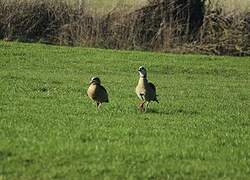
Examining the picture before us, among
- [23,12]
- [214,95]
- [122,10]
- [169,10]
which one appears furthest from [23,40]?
[214,95]

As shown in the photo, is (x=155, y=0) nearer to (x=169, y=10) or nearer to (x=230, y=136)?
(x=169, y=10)

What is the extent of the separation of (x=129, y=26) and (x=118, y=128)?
70.4 feet

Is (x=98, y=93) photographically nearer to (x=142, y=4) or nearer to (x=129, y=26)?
(x=129, y=26)

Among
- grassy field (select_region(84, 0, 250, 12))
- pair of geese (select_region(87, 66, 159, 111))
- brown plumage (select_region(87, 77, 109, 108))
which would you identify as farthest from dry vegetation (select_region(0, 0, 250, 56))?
brown plumage (select_region(87, 77, 109, 108))

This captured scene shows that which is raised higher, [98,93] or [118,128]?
[98,93]

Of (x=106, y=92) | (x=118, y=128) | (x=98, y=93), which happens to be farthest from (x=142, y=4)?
(x=118, y=128)

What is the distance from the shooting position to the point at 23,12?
33.2 meters

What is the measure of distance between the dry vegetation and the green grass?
8359mm

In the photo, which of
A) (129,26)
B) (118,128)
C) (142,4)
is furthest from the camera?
(142,4)

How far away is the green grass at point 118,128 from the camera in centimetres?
891

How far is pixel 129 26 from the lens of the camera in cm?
3288

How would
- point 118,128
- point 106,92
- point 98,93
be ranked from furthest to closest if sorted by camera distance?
point 106,92, point 98,93, point 118,128

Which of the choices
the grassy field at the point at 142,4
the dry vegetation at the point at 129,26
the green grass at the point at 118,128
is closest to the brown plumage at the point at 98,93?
the green grass at the point at 118,128

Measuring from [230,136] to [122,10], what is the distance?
22.4 m
